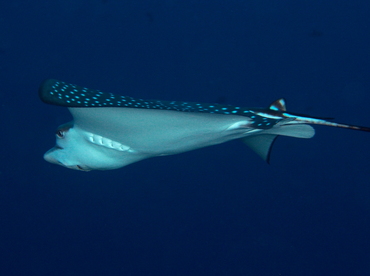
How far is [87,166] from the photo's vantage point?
2.69m

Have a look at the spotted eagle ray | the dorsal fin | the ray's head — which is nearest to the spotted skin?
the spotted eagle ray

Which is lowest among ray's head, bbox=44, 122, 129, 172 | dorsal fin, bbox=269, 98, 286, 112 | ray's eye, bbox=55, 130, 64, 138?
ray's head, bbox=44, 122, 129, 172

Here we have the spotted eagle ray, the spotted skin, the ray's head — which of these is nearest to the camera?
the spotted skin

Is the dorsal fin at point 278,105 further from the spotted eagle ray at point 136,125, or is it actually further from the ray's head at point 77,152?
the ray's head at point 77,152

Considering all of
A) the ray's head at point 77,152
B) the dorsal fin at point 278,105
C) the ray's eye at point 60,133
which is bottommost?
the ray's head at point 77,152

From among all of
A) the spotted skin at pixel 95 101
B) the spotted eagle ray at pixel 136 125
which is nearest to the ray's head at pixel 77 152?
the spotted eagle ray at pixel 136 125

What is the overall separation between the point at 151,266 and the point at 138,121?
17.8ft

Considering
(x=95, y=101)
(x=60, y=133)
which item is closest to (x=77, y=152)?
(x=60, y=133)

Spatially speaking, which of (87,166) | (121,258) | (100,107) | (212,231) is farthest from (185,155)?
(100,107)

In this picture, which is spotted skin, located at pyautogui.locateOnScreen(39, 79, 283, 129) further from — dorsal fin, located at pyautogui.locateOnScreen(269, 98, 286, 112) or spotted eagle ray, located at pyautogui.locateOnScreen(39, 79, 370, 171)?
dorsal fin, located at pyautogui.locateOnScreen(269, 98, 286, 112)

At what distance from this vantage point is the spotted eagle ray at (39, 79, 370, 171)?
2104 mm

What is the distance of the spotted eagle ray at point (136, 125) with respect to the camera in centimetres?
210

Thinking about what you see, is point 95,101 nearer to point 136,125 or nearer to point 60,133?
point 136,125

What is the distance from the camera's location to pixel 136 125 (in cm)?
226
